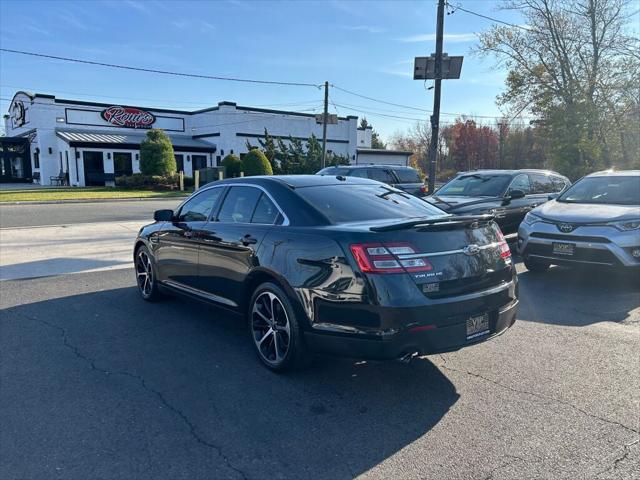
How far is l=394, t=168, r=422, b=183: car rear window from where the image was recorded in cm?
1633

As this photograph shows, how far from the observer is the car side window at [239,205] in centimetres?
474

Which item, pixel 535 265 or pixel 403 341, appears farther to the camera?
pixel 535 265

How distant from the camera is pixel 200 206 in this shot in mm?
5547

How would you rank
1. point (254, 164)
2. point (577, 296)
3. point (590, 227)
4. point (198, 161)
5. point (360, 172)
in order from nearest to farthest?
point (577, 296) < point (590, 227) < point (360, 172) < point (254, 164) < point (198, 161)

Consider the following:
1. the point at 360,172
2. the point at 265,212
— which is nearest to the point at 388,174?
the point at 360,172

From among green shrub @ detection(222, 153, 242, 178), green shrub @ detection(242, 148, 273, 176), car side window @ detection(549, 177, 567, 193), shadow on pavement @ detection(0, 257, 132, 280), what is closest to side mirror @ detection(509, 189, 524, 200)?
car side window @ detection(549, 177, 567, 193)

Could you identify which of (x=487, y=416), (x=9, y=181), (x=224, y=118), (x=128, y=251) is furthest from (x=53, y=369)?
(x=9, y=181)

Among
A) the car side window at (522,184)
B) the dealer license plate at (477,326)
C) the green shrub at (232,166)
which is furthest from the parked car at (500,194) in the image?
the green shrub at (232,166)

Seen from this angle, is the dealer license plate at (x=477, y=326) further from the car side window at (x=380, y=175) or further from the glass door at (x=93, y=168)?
the glass door at (x=93, y=168)

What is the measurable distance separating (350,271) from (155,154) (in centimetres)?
3261

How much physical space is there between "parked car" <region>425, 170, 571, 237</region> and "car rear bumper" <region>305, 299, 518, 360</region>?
6.07 meters

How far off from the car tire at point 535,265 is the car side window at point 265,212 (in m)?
4.93

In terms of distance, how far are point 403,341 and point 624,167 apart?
2934 cm

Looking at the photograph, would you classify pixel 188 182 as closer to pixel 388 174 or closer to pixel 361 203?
pixel 388 174
